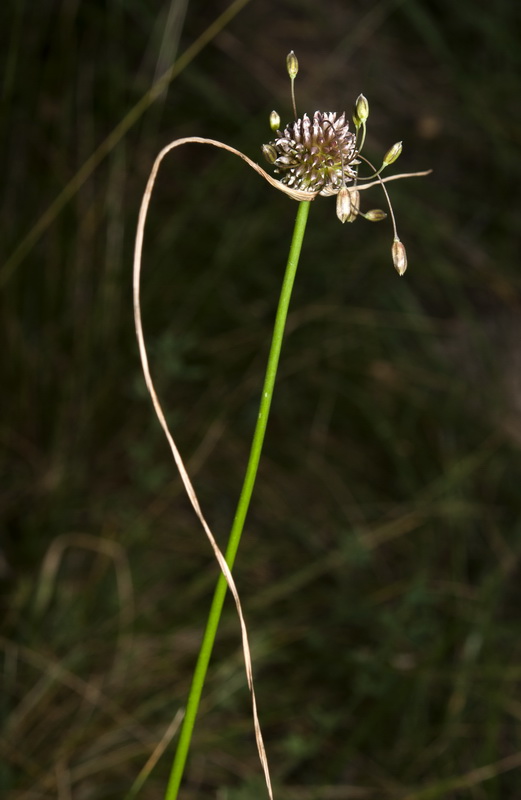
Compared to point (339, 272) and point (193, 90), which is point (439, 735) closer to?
point (339, 272)

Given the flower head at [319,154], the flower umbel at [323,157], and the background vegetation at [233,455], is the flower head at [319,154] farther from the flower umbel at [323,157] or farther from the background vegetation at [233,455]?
the background vegetation at [233,455]

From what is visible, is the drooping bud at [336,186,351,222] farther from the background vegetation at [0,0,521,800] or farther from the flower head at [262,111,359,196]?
the background vegetation at [0,0,521,800]

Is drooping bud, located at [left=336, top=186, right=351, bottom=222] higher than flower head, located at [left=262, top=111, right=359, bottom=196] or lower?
lower

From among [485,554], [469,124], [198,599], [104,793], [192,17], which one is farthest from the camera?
[469,124]

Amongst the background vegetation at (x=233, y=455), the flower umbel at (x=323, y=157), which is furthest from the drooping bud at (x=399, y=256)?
the background vegetation at (x=233, y=455)

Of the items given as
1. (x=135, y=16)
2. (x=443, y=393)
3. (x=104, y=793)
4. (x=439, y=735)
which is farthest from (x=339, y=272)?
(x=104, y=793)

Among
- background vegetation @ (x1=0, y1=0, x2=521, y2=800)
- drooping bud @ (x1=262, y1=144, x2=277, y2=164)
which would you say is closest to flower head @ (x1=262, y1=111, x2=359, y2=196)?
drooping bud @ (x1=262, y1=144, x2=277, y2=164)
